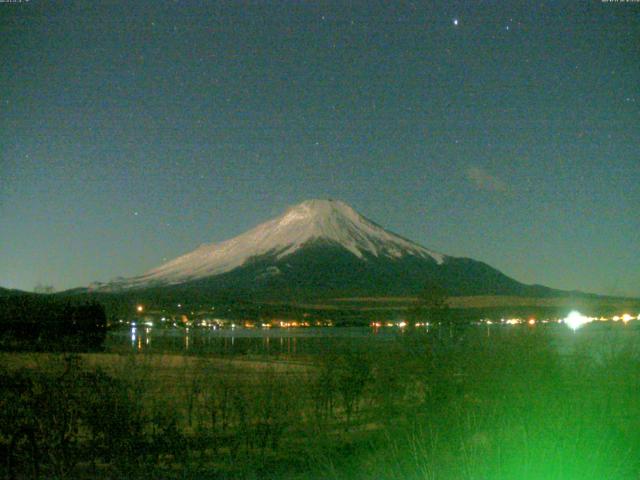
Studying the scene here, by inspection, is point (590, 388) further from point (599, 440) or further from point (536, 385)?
point (599, 440)

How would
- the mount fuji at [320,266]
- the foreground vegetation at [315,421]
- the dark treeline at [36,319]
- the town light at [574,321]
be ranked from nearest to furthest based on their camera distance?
the foreground vegetation at [315,421]
the town light at [574,321]
the dark treeline at [36,319]
the mount fuji at [320,266]

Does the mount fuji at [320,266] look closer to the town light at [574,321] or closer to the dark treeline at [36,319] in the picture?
the dark treeline at [36,319]

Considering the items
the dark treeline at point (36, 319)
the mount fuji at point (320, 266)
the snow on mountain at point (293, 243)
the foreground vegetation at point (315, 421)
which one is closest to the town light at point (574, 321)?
the foreground vegetation at point (315, 421)

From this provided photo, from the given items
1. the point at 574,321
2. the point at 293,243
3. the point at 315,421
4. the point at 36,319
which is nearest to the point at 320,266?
the point at 293,243

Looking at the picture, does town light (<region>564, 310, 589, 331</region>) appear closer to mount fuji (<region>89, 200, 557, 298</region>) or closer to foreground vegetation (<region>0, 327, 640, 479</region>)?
foreground vegetation (<region>0, 327, 640, 479</region>)

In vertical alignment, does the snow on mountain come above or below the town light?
above

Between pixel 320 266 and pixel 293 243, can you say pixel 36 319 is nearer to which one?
pixel 320 266

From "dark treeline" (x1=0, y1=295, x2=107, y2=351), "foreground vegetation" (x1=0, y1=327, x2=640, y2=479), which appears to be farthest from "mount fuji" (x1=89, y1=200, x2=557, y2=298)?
"foreground vegetation" (x1=0, y1=327, x2=640, y2=479)
